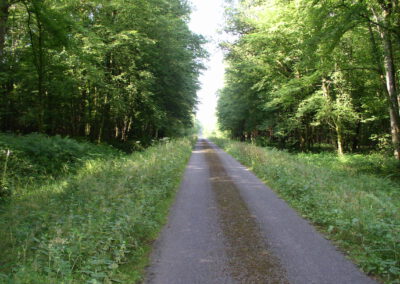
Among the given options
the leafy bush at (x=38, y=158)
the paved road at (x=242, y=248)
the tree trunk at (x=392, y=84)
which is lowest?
the paved road at (x=242, y=248)

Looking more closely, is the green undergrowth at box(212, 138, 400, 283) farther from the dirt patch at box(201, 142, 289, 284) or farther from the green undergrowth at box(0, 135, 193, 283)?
the green undergrowth at box(0, 135, 193, 283)

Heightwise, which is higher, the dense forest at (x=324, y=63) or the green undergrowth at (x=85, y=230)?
the dense forest at (x=324, y=63)

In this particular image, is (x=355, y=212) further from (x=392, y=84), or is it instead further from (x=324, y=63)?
(x=324, y=63)

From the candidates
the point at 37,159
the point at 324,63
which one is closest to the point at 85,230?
the point at 37,159

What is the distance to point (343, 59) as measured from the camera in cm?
1495

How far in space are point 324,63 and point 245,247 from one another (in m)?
11.5

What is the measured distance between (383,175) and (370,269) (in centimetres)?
950

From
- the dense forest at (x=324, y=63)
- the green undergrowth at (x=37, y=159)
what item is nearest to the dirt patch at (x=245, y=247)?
the green undergrowth at (x=37, y=159)

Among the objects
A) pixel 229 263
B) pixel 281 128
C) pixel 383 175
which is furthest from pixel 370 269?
pixel 281 128

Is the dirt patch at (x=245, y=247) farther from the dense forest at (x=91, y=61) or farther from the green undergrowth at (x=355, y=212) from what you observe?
the dense forest at (x=91, y=61)

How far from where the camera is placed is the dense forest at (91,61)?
1505 cm

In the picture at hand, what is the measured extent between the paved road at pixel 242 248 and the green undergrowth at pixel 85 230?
0.49 meters

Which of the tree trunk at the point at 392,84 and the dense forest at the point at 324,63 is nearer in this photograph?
the dense forest at the point at 324,63

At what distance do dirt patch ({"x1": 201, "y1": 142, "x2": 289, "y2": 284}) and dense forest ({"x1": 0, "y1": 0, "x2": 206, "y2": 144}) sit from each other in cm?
1253
